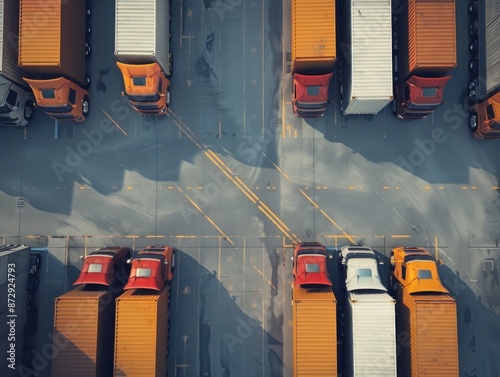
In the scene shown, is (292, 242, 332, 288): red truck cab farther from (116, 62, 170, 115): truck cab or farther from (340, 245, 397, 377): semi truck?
(116, 62, 170, 115): truck cab

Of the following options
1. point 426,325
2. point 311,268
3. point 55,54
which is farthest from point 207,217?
point 426,325

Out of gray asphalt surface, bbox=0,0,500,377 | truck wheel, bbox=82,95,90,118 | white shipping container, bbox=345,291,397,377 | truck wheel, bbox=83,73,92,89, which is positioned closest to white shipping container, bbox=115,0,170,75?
gray asphalt surface, bbox=0,0,500,377

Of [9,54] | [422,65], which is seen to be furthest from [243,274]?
[9,54]

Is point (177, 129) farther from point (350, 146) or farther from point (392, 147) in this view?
point (392, 147)

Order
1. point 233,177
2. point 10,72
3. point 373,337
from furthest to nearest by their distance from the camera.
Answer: point 233,177, point 10,72, point 373,337

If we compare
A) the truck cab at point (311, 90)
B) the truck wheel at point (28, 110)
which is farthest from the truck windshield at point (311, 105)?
the truck wheel at point (28, 110)

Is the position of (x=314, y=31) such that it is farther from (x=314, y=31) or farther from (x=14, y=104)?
(x=14, y=104)
